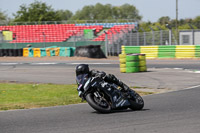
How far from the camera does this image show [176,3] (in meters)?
58.8

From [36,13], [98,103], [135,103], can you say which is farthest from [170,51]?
[36,13]

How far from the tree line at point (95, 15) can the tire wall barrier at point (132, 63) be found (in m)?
14.0

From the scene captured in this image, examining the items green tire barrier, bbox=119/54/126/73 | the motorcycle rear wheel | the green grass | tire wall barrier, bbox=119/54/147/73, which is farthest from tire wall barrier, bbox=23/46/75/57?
the motorcycle rear wheel

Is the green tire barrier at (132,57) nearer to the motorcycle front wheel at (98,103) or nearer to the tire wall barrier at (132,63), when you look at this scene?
the tire wall barrier at (132,63)

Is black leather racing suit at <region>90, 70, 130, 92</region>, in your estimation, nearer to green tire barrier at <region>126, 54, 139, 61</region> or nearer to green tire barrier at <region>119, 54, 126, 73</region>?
green tire barrier at <region>126, 54, 139, 61</region>

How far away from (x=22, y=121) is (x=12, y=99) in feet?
14.0

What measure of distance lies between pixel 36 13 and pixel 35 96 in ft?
206

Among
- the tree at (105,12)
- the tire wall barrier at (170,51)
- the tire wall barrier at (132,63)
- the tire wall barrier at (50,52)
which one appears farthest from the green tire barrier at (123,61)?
the tree at (105,12)

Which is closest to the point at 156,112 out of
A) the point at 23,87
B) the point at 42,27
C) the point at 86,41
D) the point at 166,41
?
the point at 23,87

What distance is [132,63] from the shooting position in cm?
1981

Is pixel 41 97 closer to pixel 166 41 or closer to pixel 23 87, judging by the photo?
pixel 23 87

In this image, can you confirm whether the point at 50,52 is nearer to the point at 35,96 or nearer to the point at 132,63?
the point at 132,63

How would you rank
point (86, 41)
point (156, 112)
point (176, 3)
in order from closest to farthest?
point (156, 112), point (86, 41), point (176, 3)

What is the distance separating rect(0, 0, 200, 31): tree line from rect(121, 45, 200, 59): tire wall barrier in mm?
3567
